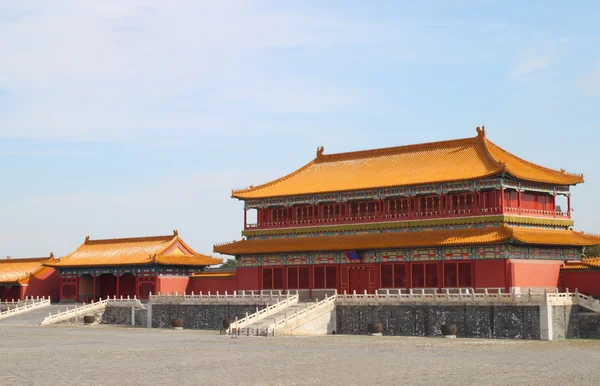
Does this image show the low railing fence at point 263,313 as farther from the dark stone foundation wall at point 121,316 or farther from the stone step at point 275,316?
the dark stone foundation wall at point 121,316

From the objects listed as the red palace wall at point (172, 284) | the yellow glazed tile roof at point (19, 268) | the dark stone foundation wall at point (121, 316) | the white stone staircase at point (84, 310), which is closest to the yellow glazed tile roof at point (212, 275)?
the red palace wall at point (172, 284)

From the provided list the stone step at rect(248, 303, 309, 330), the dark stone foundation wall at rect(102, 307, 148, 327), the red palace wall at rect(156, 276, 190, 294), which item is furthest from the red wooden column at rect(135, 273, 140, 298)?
the stone step at rect(248, 303, 309, 330)

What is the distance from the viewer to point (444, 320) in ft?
178

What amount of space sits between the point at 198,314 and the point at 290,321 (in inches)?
480

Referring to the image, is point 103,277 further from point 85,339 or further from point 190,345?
point 190,345

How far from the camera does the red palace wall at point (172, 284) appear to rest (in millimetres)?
79750

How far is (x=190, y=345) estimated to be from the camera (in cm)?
4766

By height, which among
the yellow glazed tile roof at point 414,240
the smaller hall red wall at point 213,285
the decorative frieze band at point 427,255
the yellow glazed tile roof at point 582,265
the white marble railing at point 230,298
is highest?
the yellow glazed tile roof at point 414,240

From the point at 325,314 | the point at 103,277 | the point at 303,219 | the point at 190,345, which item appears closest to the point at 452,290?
the point at 325,314

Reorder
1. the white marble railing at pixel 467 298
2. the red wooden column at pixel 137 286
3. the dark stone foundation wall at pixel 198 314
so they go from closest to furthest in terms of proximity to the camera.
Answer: the white marble railing at pixel 467 298, the dark stone foundation wall at pixel 198 314, the red wooden column at pixel 137 286

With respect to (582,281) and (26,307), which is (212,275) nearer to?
(26,307)

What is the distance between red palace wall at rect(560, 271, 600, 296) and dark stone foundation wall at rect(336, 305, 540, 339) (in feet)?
26.8

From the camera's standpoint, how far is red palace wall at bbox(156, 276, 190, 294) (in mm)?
79750

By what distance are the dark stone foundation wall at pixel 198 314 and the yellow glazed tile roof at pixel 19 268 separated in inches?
947
